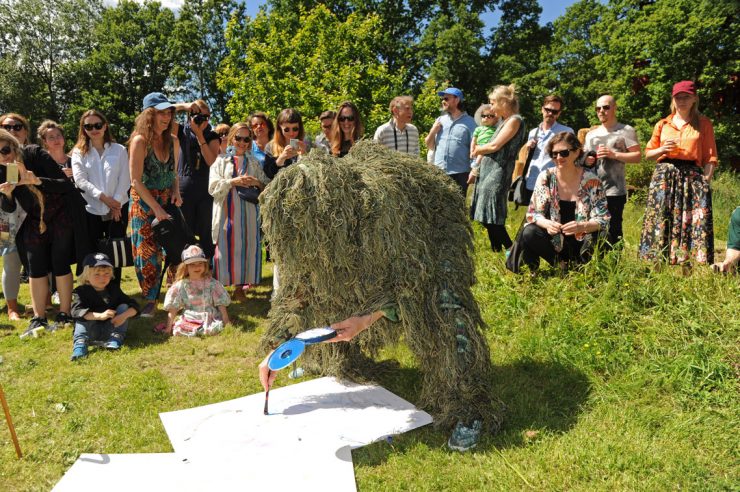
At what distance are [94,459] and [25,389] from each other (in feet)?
4.39

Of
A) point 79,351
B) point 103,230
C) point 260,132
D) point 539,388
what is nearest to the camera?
point 539,388

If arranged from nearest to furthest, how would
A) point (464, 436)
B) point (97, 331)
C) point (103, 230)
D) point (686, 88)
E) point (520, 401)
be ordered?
point (464, 436), point (520, 401), point (97, 331), point (686, 88), point (103, 230)

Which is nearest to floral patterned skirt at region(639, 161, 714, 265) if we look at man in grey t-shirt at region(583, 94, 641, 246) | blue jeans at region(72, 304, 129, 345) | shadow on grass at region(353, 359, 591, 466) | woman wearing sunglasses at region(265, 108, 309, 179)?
man in grey t-shirt at region(583, 94, 641, 246)

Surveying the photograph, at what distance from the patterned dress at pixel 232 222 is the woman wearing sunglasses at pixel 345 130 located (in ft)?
3.21

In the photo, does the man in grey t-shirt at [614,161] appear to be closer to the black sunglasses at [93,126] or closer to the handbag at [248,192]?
the handbag at [248,192]

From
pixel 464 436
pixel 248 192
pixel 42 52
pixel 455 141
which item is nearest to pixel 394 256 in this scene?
pixel 464 436

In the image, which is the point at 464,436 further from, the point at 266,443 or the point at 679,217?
the point at 679,217

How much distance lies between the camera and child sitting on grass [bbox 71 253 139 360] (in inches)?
185

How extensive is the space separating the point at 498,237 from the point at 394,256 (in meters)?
3.17

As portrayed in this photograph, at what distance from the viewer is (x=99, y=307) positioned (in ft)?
16.0

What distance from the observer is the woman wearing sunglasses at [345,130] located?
17.4ft

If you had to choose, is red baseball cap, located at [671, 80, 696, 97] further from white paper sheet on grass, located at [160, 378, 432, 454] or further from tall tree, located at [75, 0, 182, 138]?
tall tree, located at [75, 0, 182, 138]

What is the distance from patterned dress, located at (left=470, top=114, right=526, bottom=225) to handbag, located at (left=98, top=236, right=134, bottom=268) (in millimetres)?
3534

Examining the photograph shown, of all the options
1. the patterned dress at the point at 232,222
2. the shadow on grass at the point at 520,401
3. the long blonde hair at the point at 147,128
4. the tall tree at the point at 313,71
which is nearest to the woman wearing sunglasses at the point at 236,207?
the patterned dress at the point at 232,222
